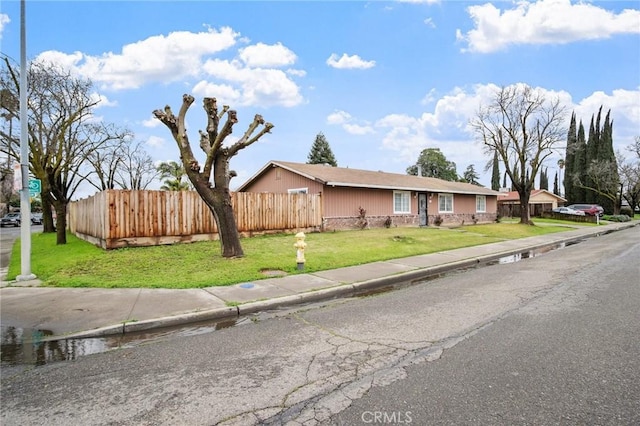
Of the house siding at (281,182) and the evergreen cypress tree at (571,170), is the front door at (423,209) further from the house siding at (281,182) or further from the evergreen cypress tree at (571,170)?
the evergreen cypress tree at (571,170)

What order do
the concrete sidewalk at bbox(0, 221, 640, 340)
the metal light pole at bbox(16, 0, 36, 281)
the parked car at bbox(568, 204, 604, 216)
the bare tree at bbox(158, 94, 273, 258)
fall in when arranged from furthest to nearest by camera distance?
the parked car at bbox(568, 204, 604, 216)
the bare tree at bbox(158, 94, 273, 258)
the metal light pole at bbox(16, 0, 36, 281)
the concrete sidewalk at bbox(0, 221, 640, 340)

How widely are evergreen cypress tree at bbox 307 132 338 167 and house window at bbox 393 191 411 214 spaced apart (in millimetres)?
35797

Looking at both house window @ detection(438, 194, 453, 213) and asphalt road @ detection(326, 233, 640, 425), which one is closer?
asphalt road @ detection(326, 233, 640, 425)

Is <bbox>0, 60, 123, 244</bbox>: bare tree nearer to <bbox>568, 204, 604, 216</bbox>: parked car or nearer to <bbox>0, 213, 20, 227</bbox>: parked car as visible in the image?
<bbox>0, 213, 20, 227</bbox>: parked car

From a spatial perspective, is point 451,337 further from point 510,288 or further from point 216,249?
point 216,249

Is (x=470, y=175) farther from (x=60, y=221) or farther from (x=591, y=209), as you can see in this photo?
(x=60, y=221)

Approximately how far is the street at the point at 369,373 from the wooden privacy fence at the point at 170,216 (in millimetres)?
9733

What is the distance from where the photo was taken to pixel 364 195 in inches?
880

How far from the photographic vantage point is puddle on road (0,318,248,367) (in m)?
4.56

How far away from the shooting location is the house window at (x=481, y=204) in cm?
3238

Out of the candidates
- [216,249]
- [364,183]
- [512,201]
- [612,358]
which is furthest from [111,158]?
[512,201]

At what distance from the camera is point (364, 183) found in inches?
860

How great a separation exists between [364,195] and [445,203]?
9.40 meters

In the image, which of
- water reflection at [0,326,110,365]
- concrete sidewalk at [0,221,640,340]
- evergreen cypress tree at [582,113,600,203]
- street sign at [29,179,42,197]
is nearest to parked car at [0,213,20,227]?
street sign at [29,179,42,197]
